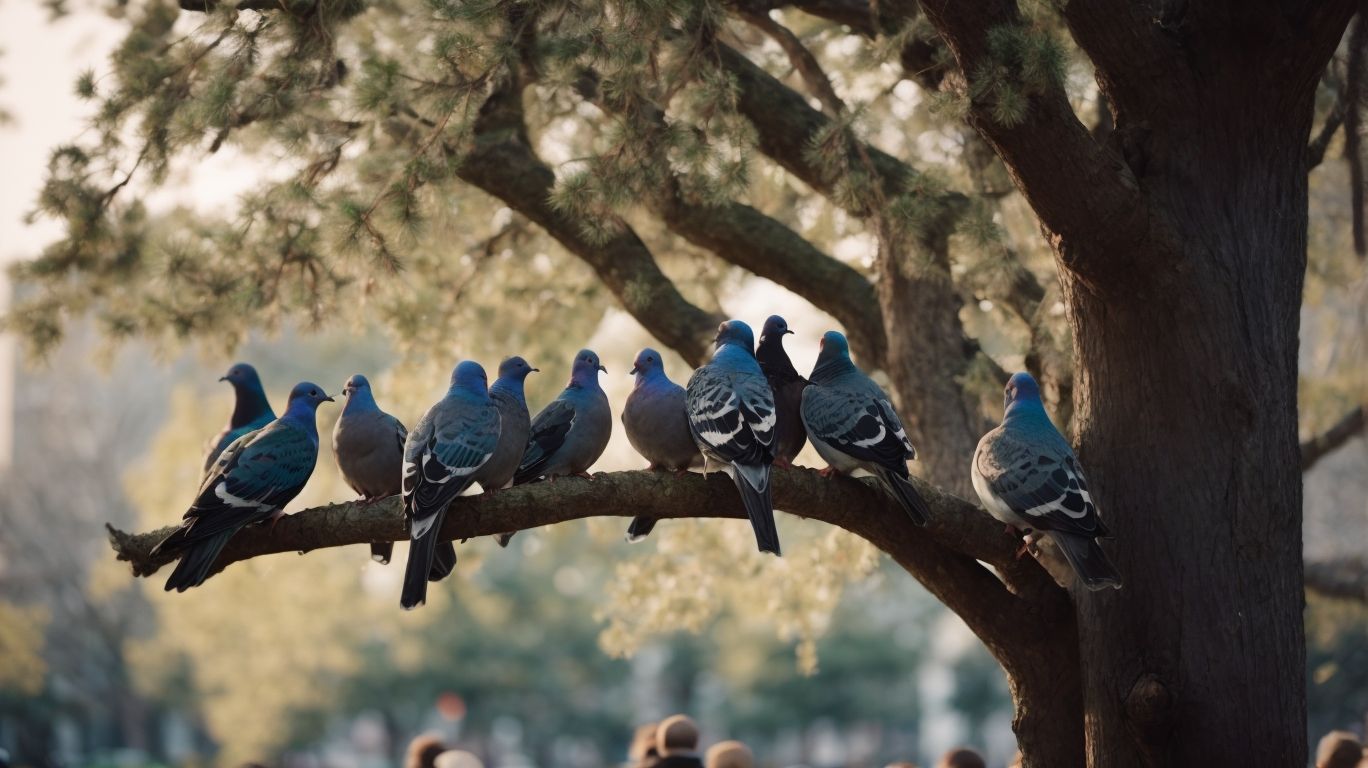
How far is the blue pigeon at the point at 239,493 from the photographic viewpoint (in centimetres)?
496

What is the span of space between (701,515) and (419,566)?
1.20 meters

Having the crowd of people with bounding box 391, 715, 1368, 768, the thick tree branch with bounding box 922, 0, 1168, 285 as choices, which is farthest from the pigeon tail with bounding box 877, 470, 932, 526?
the crowd of people with bounding box 391, 715, 1368, 768

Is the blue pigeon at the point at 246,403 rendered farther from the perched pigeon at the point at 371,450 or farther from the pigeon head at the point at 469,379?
the pigeon head at the point at 469,379

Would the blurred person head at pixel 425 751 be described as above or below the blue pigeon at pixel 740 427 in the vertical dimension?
below

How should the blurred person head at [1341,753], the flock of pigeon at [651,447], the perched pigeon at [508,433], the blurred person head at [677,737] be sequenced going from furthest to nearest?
the blurred person head at [677,737] < the blurred person head at [1341,753] < the perched pigeon at [508,433] < the flock of pigeon at [651,447]

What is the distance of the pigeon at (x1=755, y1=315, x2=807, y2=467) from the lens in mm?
5883

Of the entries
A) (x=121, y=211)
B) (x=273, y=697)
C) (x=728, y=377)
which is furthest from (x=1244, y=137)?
(x=273, y=697)

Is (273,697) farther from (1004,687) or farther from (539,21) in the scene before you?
(539,21)

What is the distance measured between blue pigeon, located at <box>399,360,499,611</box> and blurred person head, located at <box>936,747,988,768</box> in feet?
10.1

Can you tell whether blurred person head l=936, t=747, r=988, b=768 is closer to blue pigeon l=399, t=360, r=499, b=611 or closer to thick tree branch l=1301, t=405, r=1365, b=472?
blue pigeon l=399, t=360, r=499, b=611

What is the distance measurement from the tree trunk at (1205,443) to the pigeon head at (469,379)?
7.97 feet

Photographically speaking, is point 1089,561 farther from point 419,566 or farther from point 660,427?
point 419,566

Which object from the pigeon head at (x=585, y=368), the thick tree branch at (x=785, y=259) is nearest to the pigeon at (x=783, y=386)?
the pigeon head at (x=585, y=368)

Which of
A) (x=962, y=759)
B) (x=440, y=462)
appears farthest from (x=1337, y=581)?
(x=440, y=462)
